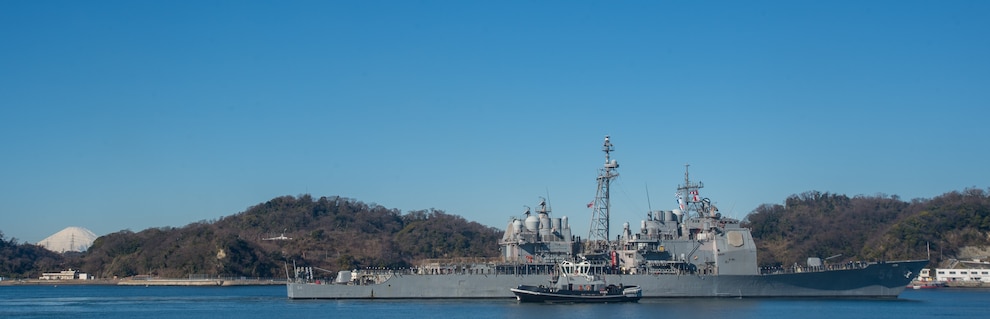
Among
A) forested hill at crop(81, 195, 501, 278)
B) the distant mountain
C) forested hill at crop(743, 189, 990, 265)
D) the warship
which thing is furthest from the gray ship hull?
forested hill at crop(81, 195, 501, 278)

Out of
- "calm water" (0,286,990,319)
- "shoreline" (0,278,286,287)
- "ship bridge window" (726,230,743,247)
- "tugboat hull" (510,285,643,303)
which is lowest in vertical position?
"calm water" (0,286,990,319)

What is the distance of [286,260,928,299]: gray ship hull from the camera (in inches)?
1980

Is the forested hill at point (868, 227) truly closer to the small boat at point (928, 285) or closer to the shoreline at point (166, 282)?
the small boat at point (928, 285)

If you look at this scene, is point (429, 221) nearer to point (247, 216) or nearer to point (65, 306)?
point (247, 216)

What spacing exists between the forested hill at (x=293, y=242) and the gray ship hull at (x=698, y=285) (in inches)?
2099

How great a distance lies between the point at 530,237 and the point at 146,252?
3241 inches

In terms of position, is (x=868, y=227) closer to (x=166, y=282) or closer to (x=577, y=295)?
(x=577, y=295)

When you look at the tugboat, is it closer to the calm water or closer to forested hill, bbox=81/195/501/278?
the calm water

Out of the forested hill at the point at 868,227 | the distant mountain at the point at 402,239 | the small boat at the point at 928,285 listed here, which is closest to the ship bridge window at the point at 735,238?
the forested hill at the point at 868,227

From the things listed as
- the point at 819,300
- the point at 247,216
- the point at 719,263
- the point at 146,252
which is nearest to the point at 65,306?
the point at 719,263

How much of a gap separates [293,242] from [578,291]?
85029 mm

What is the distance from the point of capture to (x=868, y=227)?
108m

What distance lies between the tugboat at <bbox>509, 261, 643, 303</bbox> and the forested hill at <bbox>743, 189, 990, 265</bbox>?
36030 mm

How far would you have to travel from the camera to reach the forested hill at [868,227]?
8844 centimetres
